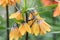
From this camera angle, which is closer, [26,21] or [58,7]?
[26,21]

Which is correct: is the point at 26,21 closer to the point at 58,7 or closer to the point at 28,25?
the point at 28,25

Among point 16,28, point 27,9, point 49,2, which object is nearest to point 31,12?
point 27,9

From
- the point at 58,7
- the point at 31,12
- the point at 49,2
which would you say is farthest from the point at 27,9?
the point at 49,2

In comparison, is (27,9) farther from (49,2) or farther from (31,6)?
(49,2)

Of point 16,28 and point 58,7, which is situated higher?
point 58,7

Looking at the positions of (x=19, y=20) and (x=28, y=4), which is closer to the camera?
(x=19, y=20)

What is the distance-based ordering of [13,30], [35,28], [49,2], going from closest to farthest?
1. [35,28]
2. [13,30]
3. [49,2]

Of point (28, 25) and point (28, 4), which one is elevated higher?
point (28, 4)

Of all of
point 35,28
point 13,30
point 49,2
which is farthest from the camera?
point 49,2
